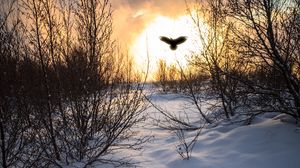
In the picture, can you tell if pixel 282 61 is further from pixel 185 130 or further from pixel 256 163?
pixel 185 130

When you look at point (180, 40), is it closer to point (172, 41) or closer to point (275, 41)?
point (172, 41)

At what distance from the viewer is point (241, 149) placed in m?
6.68

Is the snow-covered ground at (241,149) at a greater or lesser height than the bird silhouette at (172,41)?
lesser

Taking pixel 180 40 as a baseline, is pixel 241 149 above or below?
below

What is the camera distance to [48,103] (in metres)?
6.31

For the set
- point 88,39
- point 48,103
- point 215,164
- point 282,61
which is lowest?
point 215,164

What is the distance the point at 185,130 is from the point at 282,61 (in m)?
4.00

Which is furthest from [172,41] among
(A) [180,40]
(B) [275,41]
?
(B) [275,41]

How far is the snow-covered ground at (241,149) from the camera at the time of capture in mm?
6016

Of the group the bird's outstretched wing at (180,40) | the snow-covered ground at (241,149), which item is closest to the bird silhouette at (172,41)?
the bird's outstretched wing at (180,40)

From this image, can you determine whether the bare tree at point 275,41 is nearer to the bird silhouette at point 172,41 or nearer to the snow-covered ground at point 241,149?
the snow-covered ground at point 241,149

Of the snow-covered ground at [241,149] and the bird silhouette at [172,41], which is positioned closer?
the snow-covered ground at [241,149]

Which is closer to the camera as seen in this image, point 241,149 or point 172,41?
point 241,149

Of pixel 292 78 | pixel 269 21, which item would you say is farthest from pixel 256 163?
pixel 269 21
